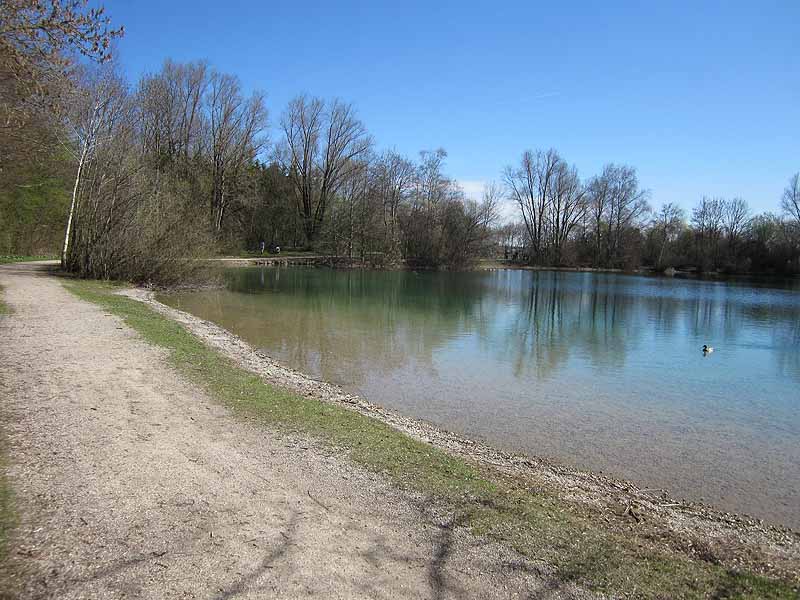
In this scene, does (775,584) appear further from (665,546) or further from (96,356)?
(96,356)

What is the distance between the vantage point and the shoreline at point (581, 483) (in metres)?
5.29

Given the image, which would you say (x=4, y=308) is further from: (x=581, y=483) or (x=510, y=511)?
(x=581, y=483)

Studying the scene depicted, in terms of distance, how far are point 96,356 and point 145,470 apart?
16.3 feet

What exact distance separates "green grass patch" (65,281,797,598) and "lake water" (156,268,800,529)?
2.17 metres

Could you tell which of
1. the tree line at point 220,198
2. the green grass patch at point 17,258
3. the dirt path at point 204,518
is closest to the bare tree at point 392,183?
the tree line at point 220,198

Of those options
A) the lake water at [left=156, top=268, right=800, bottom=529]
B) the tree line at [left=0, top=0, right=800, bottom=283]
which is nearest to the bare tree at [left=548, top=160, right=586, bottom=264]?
the tree line at [left=0, top=0, right=800, bottom=283]

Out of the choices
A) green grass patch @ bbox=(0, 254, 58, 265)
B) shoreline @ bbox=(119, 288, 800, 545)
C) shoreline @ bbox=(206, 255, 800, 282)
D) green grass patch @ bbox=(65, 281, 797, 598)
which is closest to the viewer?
green grass patch @ bbox=(65, 281, 797, 598)

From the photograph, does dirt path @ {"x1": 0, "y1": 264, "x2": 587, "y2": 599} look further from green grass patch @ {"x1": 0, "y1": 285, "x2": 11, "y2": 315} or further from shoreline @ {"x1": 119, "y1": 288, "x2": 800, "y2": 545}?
green grass patch @ {"x1": 0, "y1": 285, "x2": 11, "y2": 315}

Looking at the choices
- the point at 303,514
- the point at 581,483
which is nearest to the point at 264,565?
the point at 303,514

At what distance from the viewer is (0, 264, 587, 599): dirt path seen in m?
3.21

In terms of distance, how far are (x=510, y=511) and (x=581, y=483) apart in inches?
74.9

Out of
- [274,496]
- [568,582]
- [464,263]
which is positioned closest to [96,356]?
[274,496]

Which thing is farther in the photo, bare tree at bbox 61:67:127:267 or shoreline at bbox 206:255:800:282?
shoreline at bbox 206:255:800:282

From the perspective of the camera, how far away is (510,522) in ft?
14.4
